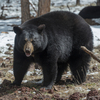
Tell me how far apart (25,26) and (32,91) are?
140 cm

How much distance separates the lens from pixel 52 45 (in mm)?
4543

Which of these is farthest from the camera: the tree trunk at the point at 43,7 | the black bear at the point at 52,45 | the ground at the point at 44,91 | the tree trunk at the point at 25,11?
the tree trunk at the point at 25,11

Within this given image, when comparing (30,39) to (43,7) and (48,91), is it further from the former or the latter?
(43,7)

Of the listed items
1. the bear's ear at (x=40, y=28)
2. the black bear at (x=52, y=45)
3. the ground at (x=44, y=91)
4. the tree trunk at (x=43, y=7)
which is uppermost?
the tree trunk at (x=43, y=7)

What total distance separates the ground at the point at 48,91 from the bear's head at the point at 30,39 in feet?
2.75

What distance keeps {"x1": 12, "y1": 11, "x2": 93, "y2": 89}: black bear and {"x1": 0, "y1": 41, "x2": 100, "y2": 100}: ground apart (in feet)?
0.73

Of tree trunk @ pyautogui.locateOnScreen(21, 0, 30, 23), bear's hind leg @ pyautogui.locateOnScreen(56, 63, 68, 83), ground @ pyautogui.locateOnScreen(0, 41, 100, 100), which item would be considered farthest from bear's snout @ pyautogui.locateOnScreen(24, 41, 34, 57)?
tree trunk @ pyautogui.locateOnScreen(21, 0, 30, 23)

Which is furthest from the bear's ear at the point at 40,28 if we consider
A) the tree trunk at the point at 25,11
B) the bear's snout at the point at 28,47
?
the tree trunk at the point at 25,11

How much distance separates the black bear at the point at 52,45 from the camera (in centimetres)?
423

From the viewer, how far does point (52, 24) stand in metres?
4.78

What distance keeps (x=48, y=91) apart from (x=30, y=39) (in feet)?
3.98

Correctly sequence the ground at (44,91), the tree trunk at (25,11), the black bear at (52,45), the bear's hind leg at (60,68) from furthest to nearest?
the tree trunk at (25,11) < the bear's hind leg at (60,68) < the black bear at (52,45) < the ground at (44,91)

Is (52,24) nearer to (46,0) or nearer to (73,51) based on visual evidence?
(73,51)

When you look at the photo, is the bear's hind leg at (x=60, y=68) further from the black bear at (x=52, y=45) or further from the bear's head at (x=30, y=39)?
the bear's head at (x=30, y=39)
